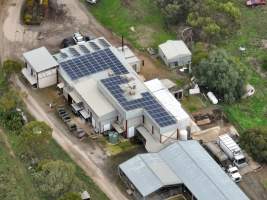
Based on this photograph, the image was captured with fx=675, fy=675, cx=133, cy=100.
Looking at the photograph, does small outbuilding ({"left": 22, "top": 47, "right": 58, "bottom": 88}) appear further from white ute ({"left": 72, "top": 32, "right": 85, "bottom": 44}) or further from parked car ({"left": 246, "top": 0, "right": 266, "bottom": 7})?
parked car ({"left": 246, "top": 0, "right": 266, "bottom": 7})

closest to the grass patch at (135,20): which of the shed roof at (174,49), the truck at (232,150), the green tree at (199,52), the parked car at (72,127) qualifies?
the shed roof at (174,49)

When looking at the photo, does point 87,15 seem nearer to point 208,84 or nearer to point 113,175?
point 208,84

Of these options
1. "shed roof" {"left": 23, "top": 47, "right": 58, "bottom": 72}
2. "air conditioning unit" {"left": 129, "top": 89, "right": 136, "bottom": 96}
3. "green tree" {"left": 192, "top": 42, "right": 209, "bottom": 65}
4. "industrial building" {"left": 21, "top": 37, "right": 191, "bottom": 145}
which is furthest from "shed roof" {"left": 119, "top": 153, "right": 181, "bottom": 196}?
"shed roof" {"left": 23, "top": 47, "right": 58, "bottom": 72}

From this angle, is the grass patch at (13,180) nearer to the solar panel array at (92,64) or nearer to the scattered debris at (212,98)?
the solar panel array at (92,64)

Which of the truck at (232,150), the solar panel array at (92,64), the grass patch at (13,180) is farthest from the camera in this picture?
the solar panel array at (92,64)

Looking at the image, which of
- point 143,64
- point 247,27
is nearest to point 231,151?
point 143,64

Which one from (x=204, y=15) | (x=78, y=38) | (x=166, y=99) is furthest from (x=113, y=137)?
(x=204, y=15)
